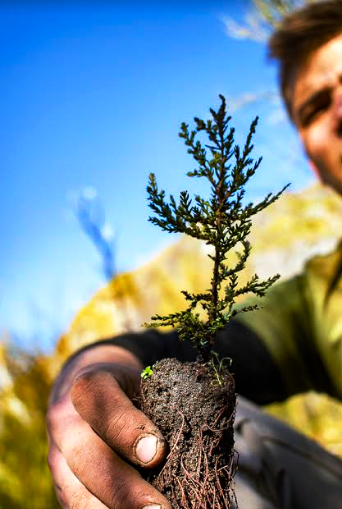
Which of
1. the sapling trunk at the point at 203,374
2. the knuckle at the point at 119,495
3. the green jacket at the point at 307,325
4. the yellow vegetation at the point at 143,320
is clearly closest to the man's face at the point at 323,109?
the green jacket at the point at 307,325

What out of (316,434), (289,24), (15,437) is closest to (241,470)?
(15,437)

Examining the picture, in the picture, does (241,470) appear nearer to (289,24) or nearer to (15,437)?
(15,437)

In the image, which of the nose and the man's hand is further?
the nose

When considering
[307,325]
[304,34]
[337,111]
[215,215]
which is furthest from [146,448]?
[304,34]

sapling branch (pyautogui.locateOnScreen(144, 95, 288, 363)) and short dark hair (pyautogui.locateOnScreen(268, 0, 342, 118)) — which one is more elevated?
short dark hair (pyautogui.locateOnScreen(268, 0, 342, 118))

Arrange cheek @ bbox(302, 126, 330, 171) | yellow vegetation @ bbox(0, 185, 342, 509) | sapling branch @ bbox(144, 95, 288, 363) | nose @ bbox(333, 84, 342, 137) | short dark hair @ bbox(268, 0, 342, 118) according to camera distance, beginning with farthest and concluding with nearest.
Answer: yellow vegetation @ bbox(0, 185, 342, 509)
short dark hair @ bbox(268, 0, 342, 118)
cheek @ bbox(302, 126, 330, 171)
nose @ bbox(333, 84, 342, 137)
sapling branch @ bbox(144, 95, 288, 363)

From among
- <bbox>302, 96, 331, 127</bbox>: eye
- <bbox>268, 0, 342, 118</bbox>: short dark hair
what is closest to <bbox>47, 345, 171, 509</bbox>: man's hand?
<bbox>302, 96, 331, 127</bbox>: eye

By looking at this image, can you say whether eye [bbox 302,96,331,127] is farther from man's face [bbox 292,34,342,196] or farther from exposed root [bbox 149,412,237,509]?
exposed root [bbox 149,412,237,509]

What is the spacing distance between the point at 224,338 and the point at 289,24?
2.10m

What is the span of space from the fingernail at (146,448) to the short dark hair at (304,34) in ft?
8.38

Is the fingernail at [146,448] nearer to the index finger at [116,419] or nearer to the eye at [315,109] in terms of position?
the index finger at [116,419]

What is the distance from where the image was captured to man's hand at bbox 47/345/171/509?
37.0 inches

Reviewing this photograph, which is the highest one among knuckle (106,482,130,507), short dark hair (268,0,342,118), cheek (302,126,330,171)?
short dark hair (268,0,342,118)

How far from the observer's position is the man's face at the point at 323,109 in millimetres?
2518
